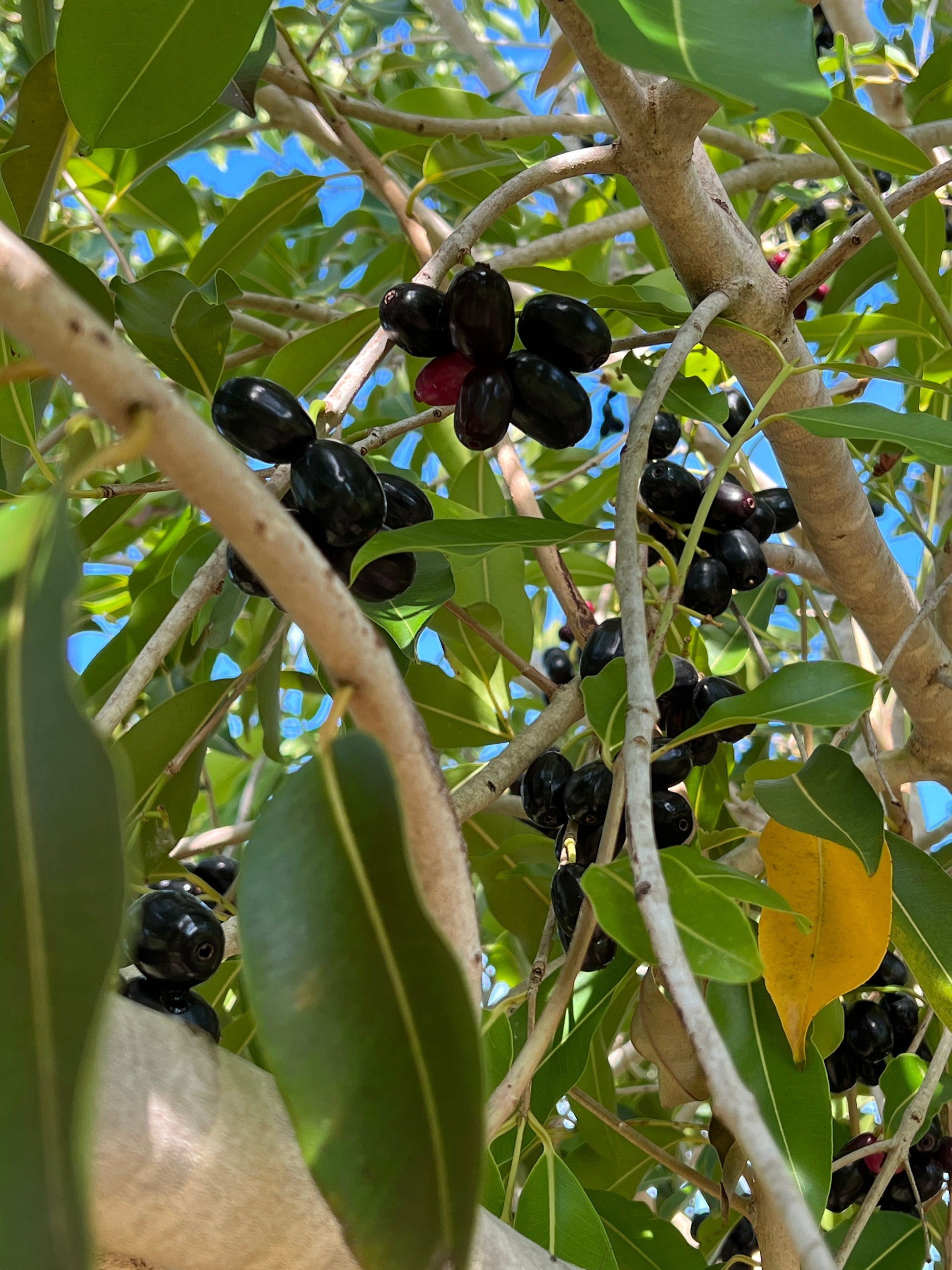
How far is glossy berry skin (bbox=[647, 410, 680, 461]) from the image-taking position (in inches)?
39.4

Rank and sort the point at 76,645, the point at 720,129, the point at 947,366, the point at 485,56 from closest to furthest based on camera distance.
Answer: the point at 947,366
the point at 720,129
the point at 76,645
the point at 485,56

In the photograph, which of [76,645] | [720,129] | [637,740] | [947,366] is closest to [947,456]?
[637,740]

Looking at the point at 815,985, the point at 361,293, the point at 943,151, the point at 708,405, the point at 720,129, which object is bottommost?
the point at 815,985

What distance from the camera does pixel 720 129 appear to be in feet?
4.38

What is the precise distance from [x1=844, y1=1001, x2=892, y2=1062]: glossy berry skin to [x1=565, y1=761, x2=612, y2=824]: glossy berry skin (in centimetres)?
46

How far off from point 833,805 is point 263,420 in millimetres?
395

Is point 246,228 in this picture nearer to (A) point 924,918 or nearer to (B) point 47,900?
(A) point 924,918

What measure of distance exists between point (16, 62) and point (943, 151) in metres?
1.30

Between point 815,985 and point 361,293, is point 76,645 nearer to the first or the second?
point 361,293

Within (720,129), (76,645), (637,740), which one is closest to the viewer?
(637,740)

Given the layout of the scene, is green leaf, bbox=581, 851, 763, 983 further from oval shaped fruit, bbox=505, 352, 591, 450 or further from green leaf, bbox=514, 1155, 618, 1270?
oval shaped fruit, bbox=505, 352, 591, 450

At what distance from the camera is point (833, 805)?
0.64 m

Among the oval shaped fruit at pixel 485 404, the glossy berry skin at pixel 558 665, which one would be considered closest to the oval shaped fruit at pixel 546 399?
the oval shaped fruit at pixel 485 404

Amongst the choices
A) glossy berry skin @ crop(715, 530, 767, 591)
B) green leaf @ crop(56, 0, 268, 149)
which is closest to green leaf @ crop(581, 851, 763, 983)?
glossy berry skin @ crop(715, 530, 767, 591)
